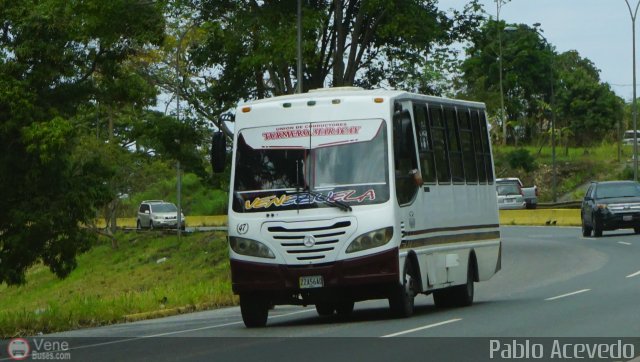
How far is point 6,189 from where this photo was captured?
2411 centimetres

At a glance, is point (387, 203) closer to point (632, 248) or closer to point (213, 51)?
point (632, 248)

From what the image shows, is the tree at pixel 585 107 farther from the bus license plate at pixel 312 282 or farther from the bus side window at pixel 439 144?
the bus license plate at pixel 312 282

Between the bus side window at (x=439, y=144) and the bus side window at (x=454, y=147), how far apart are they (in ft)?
0.82

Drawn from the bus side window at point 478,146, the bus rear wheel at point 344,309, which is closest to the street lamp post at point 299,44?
the bus side window at point 478,146

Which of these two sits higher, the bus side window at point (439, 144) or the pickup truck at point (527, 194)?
the bus side window at point (439, 144)

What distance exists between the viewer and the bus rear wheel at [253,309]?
18.8 meters

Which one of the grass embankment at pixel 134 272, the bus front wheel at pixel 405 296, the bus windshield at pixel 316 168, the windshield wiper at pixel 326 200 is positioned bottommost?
the grass embankment at pixel 134 272

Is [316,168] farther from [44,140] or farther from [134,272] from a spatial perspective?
[134,272]

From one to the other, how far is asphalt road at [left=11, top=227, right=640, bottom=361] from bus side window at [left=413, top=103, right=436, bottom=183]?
2.05 meters

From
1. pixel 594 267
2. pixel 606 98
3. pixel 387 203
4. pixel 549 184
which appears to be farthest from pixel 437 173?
pixel 606 98

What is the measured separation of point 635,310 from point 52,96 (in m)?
11.3

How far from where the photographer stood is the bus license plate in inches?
704

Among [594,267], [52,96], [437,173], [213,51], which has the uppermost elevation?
→ [213,51]

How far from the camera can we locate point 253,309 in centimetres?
1878
